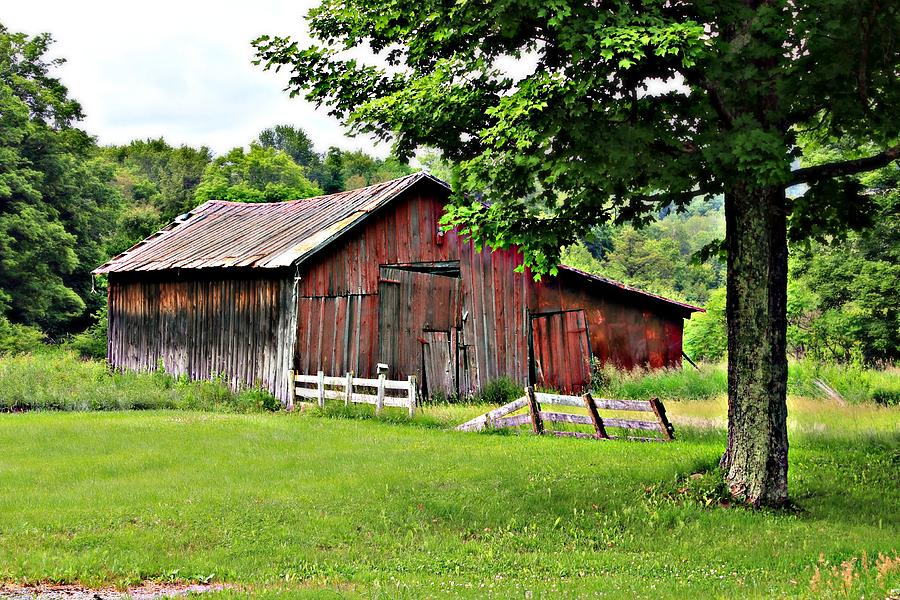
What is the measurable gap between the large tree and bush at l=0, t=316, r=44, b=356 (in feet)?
126

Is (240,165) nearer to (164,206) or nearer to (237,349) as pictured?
(164,206)

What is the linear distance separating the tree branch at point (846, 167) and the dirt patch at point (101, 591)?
28.2ft

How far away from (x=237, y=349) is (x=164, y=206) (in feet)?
123

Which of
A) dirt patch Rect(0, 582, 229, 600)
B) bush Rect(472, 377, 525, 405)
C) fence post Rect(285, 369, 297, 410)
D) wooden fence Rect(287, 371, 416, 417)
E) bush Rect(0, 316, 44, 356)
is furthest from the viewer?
bush Rect(0, 316, 44, 356)

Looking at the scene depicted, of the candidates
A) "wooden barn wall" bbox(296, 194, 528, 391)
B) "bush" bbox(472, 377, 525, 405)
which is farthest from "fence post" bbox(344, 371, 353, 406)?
"bush" bbox(472, 377, 525, 405)

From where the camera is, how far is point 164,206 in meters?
59.9

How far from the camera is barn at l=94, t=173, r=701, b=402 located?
2441cm

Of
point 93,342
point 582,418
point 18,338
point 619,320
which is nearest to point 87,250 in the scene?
point 93,342

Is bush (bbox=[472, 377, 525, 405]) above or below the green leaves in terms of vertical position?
below

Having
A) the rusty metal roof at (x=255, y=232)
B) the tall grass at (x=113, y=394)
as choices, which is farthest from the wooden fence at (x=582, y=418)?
the tall grass at (x=113, y=394)

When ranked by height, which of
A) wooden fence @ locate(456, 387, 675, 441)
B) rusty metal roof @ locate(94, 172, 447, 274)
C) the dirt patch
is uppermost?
rusty metal roof @ locate(94, 172, 447, 274)

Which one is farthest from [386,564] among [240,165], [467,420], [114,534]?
[240,165]

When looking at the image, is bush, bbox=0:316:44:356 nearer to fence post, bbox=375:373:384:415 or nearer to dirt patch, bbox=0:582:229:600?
fence post, bbox=375:373:384:415

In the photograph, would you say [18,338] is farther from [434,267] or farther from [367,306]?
[434,267]
